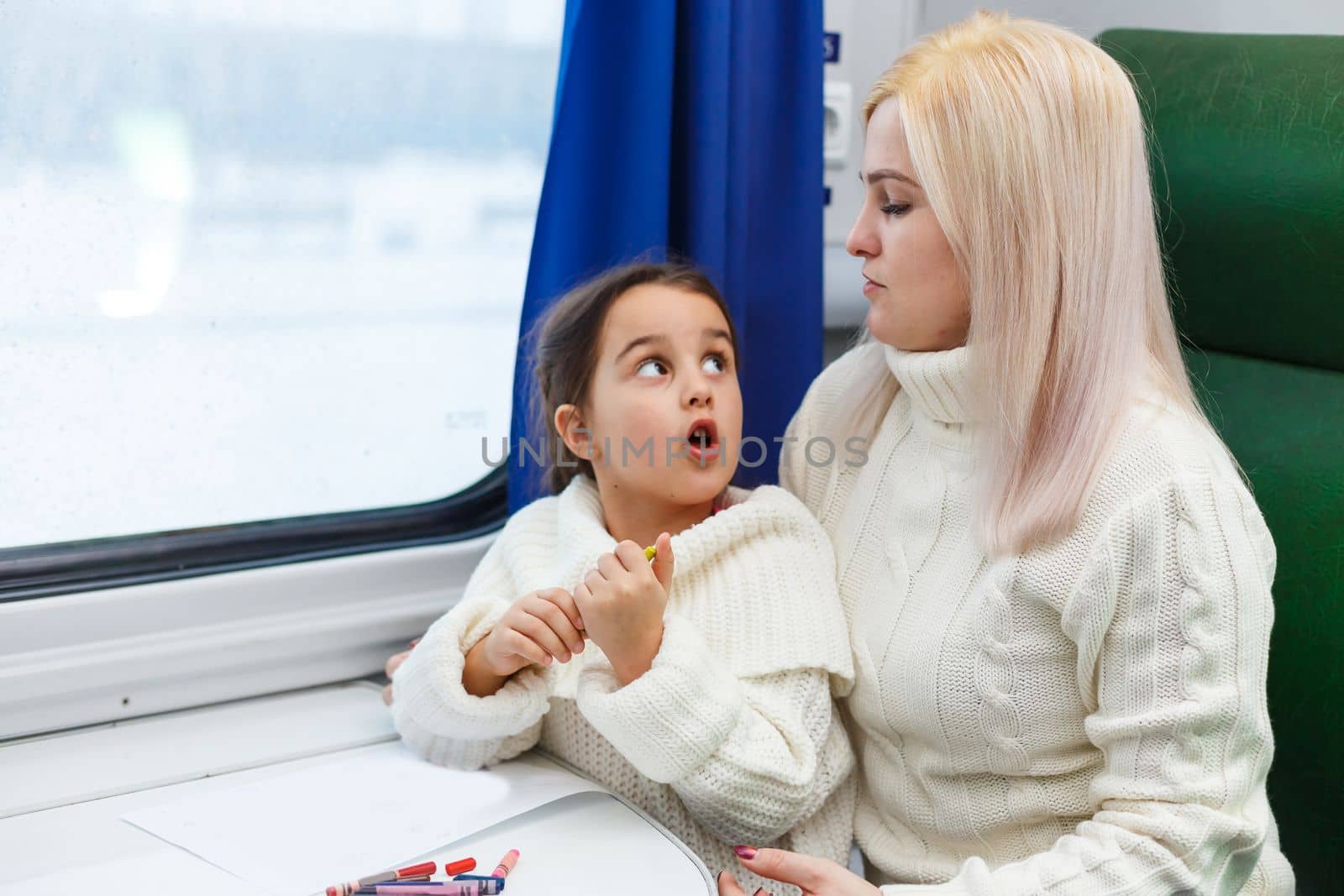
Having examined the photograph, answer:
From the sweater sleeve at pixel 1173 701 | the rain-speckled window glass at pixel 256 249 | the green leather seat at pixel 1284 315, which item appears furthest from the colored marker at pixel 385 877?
the green leather seat at pixel 1284 315

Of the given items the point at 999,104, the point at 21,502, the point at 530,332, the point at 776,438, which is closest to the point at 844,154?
the point at 776,438

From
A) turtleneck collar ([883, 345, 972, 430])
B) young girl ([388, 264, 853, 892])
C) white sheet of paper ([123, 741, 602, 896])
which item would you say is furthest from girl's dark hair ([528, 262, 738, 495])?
white sheet of paper ([123, 741, 602, 896])

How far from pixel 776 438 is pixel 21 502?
0.98 meters

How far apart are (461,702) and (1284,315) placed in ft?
3.19

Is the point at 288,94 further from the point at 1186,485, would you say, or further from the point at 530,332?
the point at 1186,485

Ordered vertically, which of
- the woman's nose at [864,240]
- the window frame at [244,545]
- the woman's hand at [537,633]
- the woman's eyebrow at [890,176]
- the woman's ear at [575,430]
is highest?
the woman's eyebrow at [890,176]

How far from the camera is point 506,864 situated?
3.36ft

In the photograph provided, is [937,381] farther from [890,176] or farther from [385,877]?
[385,877]

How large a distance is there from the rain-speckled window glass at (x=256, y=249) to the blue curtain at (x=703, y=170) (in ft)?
0.39

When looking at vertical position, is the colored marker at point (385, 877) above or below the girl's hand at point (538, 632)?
below

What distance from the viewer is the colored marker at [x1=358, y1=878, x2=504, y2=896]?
0.96 metres

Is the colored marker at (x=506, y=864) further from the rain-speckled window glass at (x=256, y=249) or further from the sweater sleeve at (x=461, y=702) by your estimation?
the rain-speckled window glass at (x=256, y=249)

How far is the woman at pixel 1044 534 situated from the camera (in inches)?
40.0

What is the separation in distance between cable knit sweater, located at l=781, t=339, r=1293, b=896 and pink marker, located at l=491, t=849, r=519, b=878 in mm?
338
